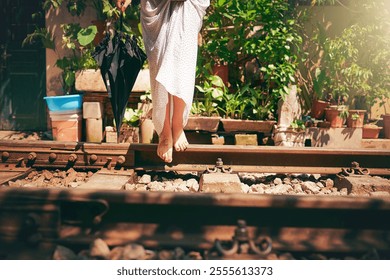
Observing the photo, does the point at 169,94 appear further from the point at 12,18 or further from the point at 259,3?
the point at 12,18

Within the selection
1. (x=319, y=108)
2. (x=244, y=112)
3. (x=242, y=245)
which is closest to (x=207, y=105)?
(x=244, y=112)

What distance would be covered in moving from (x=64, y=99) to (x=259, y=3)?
118 inches

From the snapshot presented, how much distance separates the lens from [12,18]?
744cm

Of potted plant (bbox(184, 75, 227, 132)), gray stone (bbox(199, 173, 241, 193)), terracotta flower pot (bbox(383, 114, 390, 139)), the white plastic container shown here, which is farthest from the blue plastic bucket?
terracotta flower pot (bbox(383, 114, 390, 139))

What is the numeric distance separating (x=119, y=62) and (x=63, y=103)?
6.70 feet

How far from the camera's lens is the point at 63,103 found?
5.87 meters

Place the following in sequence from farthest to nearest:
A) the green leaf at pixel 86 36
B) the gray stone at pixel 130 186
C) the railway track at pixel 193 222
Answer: the green leaf at pixel 86 36 → the gray stone at pixel 130 186 → the railway track at pixel 193 222

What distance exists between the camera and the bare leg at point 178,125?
11.6ft

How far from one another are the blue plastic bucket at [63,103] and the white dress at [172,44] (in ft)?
8.92

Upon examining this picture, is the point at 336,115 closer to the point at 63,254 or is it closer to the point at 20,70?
the point at 63,254

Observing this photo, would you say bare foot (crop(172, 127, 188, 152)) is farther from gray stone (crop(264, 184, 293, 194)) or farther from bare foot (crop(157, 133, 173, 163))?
gray stone (crop(264, 184, 293, 194))

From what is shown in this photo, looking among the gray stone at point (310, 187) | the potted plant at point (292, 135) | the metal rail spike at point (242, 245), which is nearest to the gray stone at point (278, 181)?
the gray stone at point (310, 187)

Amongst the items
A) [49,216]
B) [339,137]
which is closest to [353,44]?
[339,137]

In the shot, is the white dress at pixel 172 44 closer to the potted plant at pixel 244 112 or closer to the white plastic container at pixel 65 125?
the potted plant at pixel 244 112
